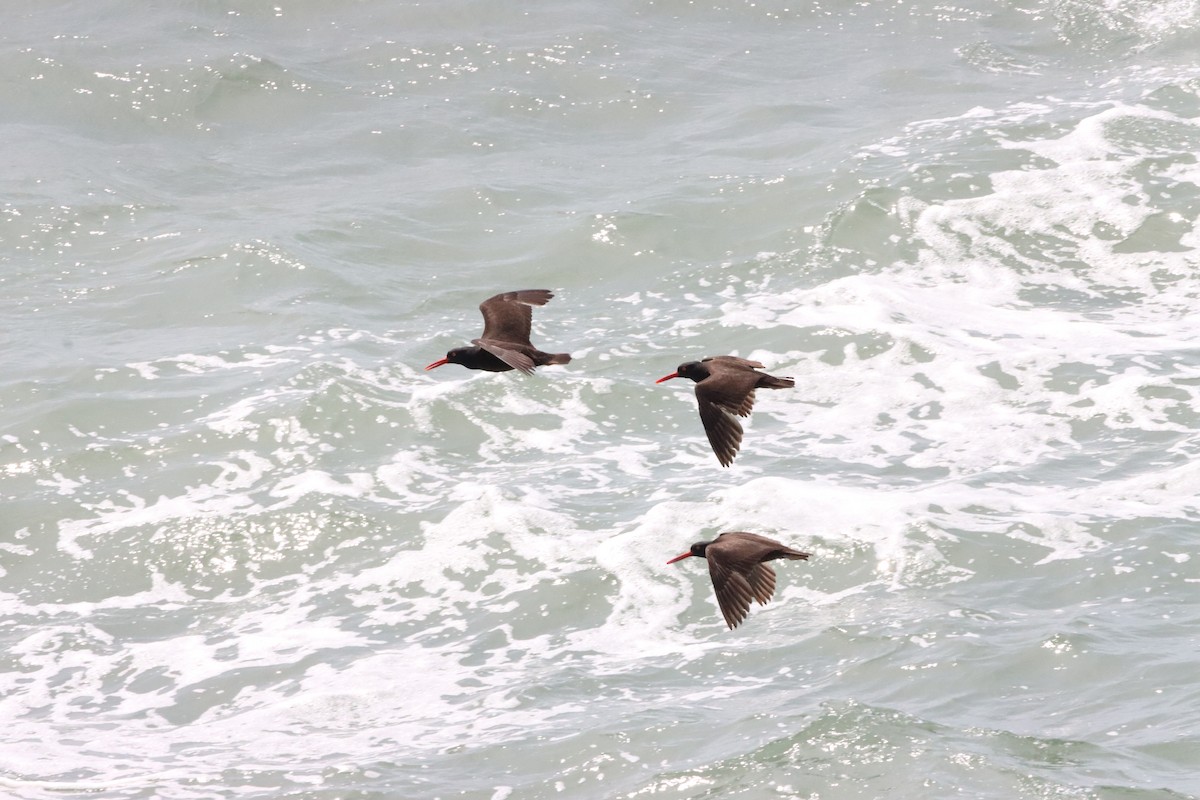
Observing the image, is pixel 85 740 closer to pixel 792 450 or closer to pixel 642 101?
pixel 792 450

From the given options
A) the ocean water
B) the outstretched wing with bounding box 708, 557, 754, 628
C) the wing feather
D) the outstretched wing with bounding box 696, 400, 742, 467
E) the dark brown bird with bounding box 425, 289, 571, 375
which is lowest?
the ocean water

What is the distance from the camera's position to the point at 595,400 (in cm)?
1686

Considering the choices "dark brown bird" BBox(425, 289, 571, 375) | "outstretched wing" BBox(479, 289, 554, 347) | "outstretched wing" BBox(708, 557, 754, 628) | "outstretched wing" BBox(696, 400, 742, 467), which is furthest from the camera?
"outstretched wing" BBox(479, 289, 554, 347)

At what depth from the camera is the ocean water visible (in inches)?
457

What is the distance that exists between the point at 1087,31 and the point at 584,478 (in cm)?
1357

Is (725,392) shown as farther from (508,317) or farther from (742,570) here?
(508,317)

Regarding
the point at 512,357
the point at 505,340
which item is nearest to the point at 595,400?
the point at 505,340

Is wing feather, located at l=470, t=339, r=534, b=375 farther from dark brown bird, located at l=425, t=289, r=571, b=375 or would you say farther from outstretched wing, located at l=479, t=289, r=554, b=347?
outstretched wing, located at l=479, t=289, r=554, b=347

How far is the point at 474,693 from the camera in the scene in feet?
40.7

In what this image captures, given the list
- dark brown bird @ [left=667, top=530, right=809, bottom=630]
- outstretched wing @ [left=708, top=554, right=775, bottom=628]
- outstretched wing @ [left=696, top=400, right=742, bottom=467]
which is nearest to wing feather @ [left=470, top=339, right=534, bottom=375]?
outstretched wing @ [left=696, top=400, right=742, bottom=467]

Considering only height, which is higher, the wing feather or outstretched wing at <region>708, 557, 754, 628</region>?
the wing feather

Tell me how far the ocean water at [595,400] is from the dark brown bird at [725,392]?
2460 millimetres

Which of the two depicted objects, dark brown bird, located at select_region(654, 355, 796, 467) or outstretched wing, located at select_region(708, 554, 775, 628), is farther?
outstretched wing, located at select_region(708, 554, 775, 628)

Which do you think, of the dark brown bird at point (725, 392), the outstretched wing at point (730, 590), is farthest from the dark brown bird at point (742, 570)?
the dark brown bird at point (725, 392)
